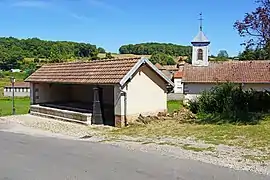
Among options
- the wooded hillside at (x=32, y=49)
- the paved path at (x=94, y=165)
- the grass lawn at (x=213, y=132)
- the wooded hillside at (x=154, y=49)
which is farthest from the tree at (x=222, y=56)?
the paved path at (x=94, y=165)

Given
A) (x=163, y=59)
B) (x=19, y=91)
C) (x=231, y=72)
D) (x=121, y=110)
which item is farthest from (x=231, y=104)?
(x=163, y=59)

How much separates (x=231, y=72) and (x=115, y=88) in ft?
80.4

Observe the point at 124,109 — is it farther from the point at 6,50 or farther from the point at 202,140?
the point at 6,50

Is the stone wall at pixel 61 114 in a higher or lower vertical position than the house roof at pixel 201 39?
lower

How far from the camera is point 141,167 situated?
10180mm

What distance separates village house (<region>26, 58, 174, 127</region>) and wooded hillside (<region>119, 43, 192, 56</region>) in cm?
9764

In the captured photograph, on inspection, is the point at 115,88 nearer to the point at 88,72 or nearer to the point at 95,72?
the point at 95,72

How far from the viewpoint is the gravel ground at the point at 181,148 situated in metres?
10.7

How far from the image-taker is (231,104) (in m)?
22.7

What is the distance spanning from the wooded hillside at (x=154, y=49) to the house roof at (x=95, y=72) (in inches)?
3778

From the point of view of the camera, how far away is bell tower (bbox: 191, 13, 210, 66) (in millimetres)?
47625

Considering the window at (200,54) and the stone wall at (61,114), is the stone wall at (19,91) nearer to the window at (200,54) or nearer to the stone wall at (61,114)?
the window at (200,54)

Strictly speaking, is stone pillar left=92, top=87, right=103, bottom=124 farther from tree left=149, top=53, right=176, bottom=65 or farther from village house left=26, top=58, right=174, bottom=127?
tree left=149, top=53, right=176, bottom=65

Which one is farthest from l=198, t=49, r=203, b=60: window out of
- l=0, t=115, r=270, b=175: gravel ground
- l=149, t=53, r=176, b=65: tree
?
l=149, t=53, r=176, b=65: tree
